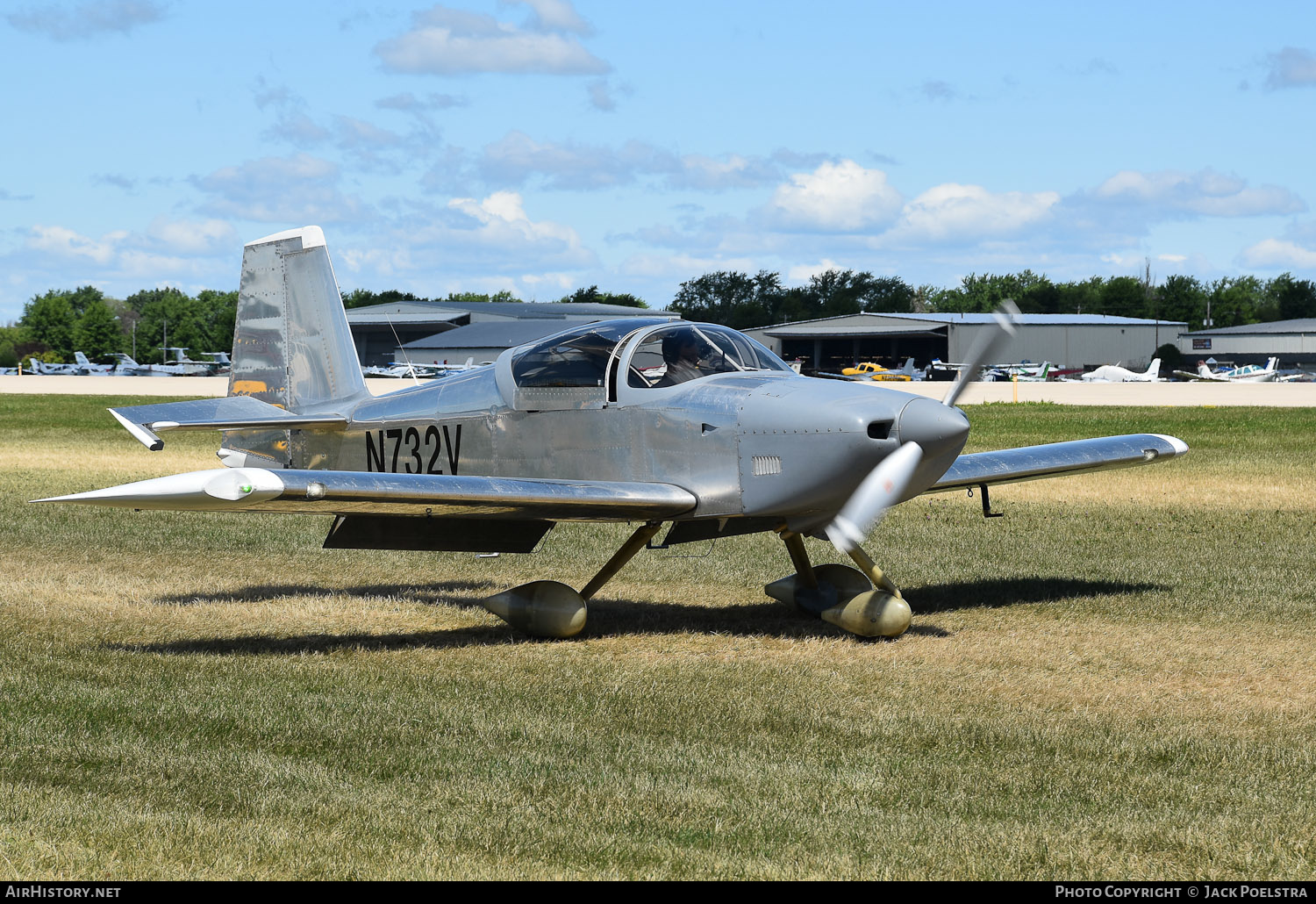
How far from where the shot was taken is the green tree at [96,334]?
15775cm

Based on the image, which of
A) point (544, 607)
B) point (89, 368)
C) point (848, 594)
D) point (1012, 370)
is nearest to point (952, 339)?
point (1012, 370)

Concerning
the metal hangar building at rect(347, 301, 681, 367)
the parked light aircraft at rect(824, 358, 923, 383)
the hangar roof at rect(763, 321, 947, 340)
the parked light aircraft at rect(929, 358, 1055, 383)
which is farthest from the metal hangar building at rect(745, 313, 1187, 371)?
the metal hangar building at rect(347, 301, 681, 367)

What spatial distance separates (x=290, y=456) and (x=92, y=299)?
667 feet

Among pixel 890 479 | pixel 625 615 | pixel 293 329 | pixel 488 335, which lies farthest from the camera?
pixel 488 335

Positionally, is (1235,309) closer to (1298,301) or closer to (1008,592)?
(1298,301)

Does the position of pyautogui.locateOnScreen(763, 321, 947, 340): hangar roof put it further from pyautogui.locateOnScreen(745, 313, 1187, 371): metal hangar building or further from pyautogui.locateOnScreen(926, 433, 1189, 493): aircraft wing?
pyautogui.locateOnScreen(926, 433, 1189, 493): aircraft wing

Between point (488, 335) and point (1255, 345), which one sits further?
point (1255, 345)

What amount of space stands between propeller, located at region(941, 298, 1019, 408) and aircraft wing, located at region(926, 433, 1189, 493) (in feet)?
6.08

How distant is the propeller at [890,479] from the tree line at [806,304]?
111 meters

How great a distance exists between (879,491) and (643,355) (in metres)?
2.10

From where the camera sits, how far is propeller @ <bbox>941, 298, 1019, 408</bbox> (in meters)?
8.61

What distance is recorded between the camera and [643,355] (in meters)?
9.56

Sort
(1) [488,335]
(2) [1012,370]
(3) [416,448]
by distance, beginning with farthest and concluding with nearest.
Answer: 1. (1) [488,335]
2. (2) [1012,370]
3. (3) [416,448]

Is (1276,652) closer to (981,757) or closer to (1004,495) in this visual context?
(981,757)
